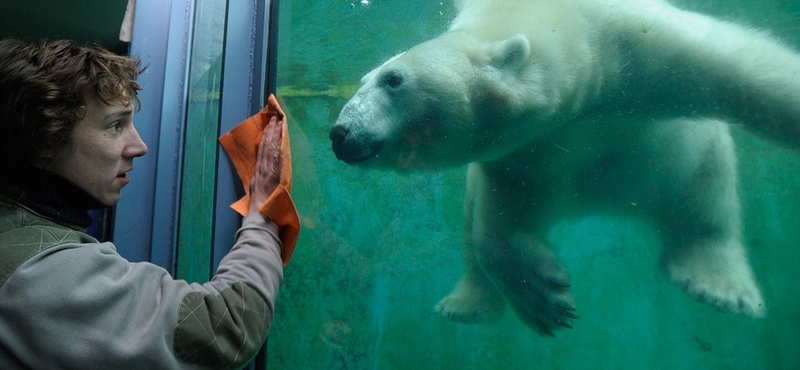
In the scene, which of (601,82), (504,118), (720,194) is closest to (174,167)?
(504,118)

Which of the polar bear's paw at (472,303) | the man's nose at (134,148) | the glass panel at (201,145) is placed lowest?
the polar bear's paw at (472,303)

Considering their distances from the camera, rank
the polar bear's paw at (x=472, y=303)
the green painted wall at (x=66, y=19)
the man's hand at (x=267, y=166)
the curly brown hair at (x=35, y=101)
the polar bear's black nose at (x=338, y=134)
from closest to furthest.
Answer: the curly brown hair at (x=35, y=101) → the man's hand at (x=267, y=166) → the polar bear's black nose at (x=338, y=134) → the polar bear's paw at (x=472, y=303) → the green painted wall at (x=66, y=19)

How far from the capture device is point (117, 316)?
787 mm

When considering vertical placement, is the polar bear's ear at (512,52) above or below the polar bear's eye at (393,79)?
above

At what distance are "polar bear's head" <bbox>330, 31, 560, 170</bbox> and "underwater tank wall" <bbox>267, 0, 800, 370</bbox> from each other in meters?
0.12

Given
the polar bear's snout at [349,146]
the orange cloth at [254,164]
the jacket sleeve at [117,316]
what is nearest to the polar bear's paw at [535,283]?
the polar bear's snout at [349,146]

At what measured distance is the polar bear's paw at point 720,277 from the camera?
160 cm

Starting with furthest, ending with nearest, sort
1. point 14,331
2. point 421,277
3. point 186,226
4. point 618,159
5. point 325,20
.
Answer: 1. point 325,20
2. point 186,226
3. point 421,277
4. point 618,159
5. point 14,331

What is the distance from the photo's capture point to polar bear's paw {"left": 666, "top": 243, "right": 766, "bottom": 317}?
1602mm

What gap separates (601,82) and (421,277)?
2.79 ft

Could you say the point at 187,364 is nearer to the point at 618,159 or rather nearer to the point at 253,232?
the point at 253,232

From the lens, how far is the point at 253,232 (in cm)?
109

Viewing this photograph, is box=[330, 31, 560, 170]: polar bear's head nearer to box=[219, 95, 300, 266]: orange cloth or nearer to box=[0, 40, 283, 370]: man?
box=[219, 95, 300, 266]: orange cloth

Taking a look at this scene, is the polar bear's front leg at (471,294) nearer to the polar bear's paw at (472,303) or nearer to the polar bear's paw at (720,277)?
the polar bear's paw at (472,303)
